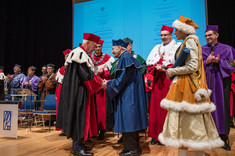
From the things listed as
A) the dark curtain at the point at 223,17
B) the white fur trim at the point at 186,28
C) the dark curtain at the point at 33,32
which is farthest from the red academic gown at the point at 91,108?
the dark curtain at the point at 33,32

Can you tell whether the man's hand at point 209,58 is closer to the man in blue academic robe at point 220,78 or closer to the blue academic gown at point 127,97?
the man in blue academic robe at point 220,78

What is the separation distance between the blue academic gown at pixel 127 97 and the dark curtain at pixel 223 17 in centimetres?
396

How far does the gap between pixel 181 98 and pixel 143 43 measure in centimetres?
413

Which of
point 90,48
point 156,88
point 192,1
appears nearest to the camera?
point 90,48

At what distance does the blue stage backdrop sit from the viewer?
18.0 feet

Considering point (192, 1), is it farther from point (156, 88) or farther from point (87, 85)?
point (87, 85)

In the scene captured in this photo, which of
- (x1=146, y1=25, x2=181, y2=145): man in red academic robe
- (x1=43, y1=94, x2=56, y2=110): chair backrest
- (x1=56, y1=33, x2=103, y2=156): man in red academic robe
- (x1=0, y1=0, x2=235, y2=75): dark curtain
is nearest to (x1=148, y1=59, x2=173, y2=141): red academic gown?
(x1=146, y1=25, x2=181, y2=145): man in red academic robe

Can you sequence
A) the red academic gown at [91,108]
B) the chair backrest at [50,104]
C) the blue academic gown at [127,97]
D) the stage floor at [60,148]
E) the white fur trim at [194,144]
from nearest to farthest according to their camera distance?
the white fur trim at [194,144] → the blue academic gown at [127,97] → the red academic gown at [91,108] → the stage floor at [60,148] → the chair backrest at [50,104]

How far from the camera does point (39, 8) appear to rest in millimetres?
9273

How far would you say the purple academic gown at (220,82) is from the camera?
3105 mm

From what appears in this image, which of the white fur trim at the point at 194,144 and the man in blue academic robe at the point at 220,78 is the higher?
the man in blue academic robe at the point at 220,78

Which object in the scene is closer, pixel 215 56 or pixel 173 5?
pixel 215 56

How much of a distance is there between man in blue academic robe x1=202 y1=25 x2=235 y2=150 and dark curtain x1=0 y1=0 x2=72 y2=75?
20.8 ft

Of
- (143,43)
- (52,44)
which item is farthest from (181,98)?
(52,44)
